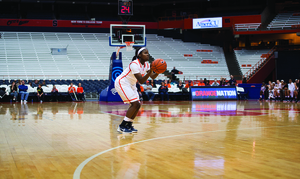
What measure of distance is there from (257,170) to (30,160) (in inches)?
117

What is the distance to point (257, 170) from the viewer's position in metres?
3.68

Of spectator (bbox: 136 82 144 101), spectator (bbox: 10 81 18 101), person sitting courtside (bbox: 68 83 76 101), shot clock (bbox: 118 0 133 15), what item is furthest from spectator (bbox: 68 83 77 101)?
shot clock (bbox: 118 0 133 15)

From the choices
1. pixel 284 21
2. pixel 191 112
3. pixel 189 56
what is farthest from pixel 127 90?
pixel 284 21

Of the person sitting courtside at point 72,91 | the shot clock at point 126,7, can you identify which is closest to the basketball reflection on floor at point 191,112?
the person sitting courtside at point 72,91

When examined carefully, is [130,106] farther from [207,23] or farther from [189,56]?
[207,23]

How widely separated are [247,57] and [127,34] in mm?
19238

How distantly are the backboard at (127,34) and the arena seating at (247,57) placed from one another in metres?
15.6

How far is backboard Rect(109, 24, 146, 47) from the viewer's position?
70.7 ft

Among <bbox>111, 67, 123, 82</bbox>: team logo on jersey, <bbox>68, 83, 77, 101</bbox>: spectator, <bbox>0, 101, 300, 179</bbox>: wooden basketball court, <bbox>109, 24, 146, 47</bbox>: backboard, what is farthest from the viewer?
<bbox>68, 83, 77, 101</bbox>: spectator

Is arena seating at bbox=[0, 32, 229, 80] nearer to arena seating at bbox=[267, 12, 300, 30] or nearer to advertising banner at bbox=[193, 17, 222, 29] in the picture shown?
advertising banner at bbox=[193, 17, 222, 29]

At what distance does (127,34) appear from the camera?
71.5 feet

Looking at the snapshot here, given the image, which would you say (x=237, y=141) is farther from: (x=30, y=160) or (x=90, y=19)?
(x=90, y=19)

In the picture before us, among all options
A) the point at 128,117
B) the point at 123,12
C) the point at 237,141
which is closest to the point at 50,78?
the point at 123,12

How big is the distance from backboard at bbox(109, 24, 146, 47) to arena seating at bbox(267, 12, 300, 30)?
19.5 meters
